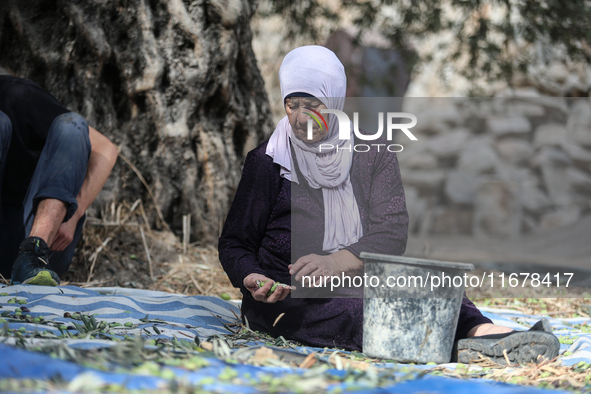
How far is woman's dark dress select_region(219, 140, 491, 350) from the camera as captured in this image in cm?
199

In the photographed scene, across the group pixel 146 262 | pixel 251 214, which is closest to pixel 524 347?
pixel 251 214

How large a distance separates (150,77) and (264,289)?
228cm

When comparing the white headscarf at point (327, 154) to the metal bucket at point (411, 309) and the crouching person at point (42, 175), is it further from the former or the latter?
the crouching person at point (42, 175)

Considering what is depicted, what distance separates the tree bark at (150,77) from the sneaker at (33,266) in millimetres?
1153

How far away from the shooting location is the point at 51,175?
8.46 feet

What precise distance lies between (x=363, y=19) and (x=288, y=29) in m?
0.99

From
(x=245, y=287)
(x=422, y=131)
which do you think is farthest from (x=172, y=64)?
(x=422, y=131)

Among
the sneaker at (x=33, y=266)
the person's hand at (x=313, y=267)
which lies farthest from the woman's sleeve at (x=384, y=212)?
the sneaker at (x=33, y=266)

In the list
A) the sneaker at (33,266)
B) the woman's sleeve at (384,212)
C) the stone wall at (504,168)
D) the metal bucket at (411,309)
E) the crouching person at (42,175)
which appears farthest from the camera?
the stone wall at (504,168)

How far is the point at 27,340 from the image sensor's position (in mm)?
1477

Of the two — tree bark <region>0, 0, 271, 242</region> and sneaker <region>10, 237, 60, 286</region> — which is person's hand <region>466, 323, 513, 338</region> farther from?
tree bark <region>0, 0, 271, 242</region>

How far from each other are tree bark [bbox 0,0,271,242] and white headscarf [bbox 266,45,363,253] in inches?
70.5

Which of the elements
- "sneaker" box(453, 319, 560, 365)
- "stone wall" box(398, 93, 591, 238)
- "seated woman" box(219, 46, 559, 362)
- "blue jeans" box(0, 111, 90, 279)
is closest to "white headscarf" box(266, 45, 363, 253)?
"seated woman" box(219, 46, 559, 362)

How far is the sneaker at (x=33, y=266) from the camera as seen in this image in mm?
2346
